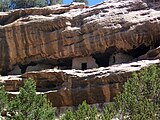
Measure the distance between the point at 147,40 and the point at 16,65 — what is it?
1045cm

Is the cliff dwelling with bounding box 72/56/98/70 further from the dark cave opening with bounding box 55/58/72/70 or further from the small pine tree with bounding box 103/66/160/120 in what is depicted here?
the small pine tree with bounding box 103/66/160/120

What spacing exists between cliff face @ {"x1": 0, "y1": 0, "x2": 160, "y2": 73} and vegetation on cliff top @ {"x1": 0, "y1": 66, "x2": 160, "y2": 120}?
317 inches

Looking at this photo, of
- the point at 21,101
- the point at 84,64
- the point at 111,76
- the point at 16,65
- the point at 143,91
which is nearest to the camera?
the point at 143,91

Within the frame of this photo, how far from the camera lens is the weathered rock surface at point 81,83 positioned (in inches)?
868

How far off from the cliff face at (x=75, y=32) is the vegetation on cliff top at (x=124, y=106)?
8.04 metres

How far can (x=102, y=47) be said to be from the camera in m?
26.8

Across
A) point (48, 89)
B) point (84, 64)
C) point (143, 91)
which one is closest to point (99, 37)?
point (84, 64)

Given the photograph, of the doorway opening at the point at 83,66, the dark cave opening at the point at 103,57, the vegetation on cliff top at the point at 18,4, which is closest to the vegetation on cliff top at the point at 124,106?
the doorway opening at the point at 83,66

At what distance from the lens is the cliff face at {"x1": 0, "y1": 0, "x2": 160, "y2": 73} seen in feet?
83.9

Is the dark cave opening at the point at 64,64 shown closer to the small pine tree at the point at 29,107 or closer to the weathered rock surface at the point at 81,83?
the weathered rock surface at the point at 81,83

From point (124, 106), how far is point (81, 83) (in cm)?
726

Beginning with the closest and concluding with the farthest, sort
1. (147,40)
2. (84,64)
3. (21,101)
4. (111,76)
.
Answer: (21,101), (111,76), (147,40), (84,64)

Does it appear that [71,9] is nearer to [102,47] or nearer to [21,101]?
[102,47]

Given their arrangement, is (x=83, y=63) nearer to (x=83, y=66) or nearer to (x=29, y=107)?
(x=83, y=66)
